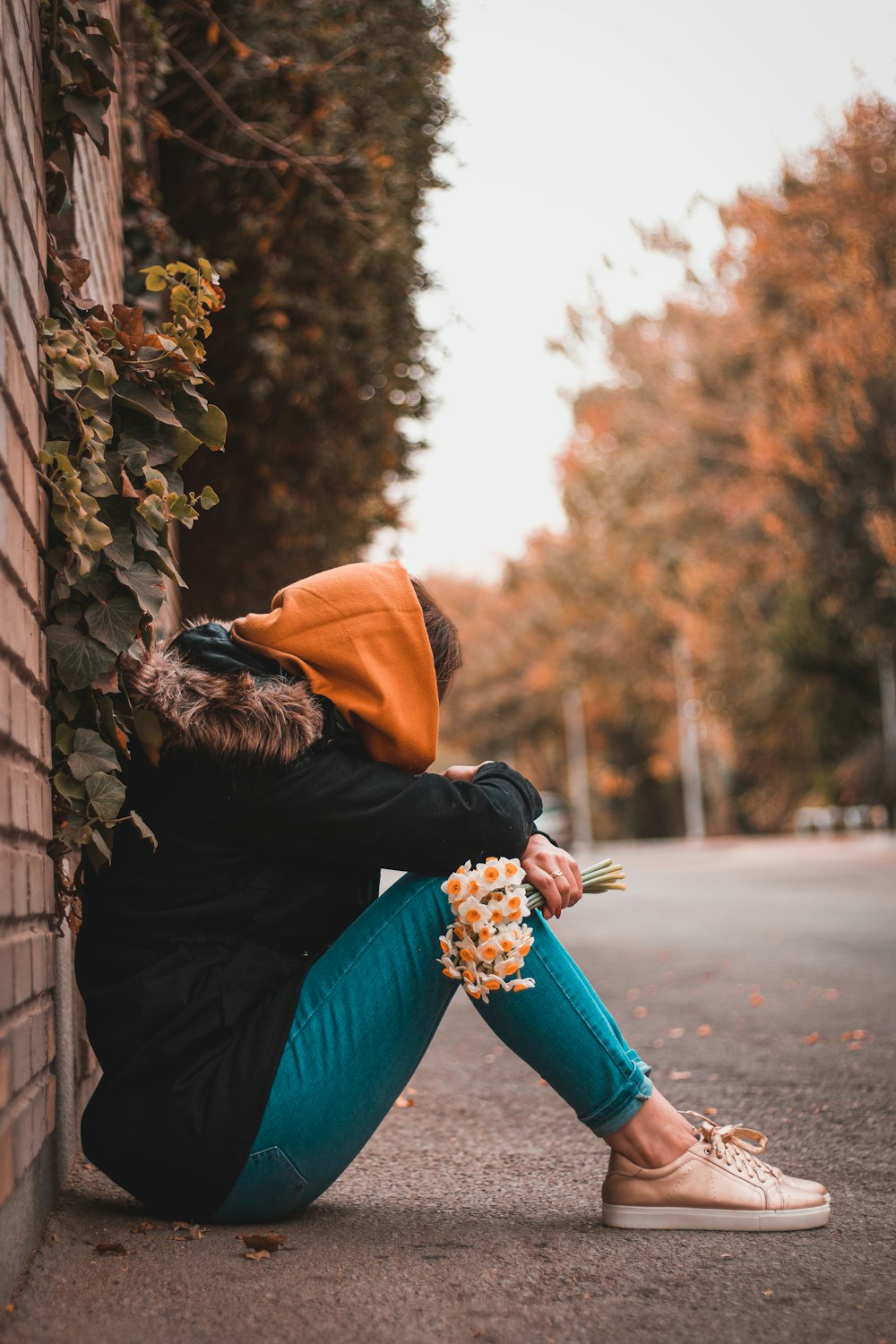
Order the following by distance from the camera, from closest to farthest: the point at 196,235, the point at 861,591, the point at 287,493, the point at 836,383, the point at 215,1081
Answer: the point at 215,1081 → the point at 196,235 → the point at 287,493 → the point at 836,383 → the point at 861,591

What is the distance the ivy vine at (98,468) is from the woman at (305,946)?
101 mm

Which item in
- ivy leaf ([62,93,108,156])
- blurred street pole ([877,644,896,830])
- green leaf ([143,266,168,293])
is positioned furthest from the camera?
blurred street pole ([877,644,896,830])

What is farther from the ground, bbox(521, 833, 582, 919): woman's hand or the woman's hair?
the woman's hair

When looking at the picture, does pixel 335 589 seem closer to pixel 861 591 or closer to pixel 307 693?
pixel 307 693

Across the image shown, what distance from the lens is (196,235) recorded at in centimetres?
808

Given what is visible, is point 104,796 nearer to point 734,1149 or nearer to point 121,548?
point 121,548

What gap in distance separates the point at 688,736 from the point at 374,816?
133ft

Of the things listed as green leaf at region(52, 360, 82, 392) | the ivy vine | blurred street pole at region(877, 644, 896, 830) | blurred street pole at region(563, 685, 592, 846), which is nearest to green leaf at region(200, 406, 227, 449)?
the ivy vine

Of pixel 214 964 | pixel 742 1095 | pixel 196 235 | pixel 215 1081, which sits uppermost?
pixel 196 235

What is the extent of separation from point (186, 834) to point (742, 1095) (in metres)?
2.30

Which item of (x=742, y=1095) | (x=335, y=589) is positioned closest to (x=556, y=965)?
(x=335, y=589)

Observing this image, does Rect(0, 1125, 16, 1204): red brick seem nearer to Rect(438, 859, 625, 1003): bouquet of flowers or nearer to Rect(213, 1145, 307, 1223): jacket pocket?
Rect(213, 1145, 307, 1223): jacket pocket

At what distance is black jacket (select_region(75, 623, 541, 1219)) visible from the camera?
8.03ft

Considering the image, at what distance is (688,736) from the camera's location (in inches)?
1668
